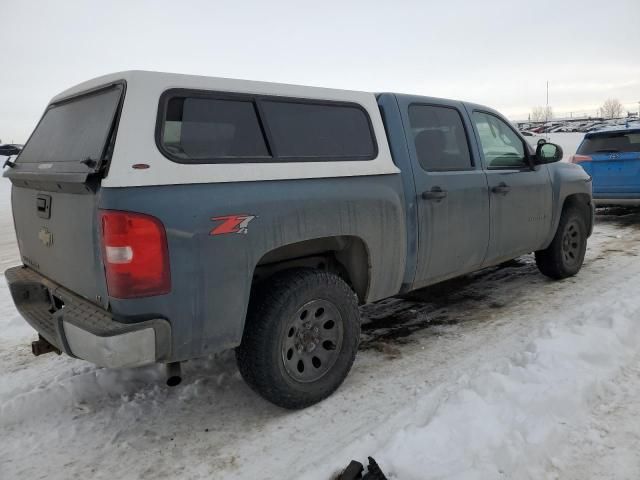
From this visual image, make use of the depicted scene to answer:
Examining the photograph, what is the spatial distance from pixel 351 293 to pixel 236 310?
2.72ft

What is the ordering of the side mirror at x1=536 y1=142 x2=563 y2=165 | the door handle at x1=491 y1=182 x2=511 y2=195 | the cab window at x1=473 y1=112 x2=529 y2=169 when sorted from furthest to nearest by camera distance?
the side mirror at x1=536 y1=142 x2=563 y2=165
the cab window at x1=473 y1=112 x2=529 y2=169
the door handle at x1=491 y1=182 x2=511 y2=195

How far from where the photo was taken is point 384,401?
304 centimetres

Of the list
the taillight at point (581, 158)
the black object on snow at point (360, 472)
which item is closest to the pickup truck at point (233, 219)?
the black object on snow at point (360, 472)

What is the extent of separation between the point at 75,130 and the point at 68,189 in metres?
0.52

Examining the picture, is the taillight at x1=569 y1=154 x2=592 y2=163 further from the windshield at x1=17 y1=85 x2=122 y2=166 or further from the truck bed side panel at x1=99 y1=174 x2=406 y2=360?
the windshield at x1=17 y1=85 x2=122 y2=166

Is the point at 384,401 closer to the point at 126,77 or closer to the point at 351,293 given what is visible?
the point at 351,293

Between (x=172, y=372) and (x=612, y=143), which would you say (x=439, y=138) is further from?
(x=612, y=143)

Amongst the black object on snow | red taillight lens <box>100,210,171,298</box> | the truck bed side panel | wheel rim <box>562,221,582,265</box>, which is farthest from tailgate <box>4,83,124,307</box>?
wheel rim <box>562,221,582,265</box>

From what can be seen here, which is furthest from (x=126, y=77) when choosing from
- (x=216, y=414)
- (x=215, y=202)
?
(x=216, y=414)

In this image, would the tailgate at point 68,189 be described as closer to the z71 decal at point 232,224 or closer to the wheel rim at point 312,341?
the z71 decal at point 232,224

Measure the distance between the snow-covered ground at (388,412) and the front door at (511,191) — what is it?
76 centimetres

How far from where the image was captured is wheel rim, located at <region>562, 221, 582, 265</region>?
5383 mm

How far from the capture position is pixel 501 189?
431 cm

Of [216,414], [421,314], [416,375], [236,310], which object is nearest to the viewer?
[236,310]
